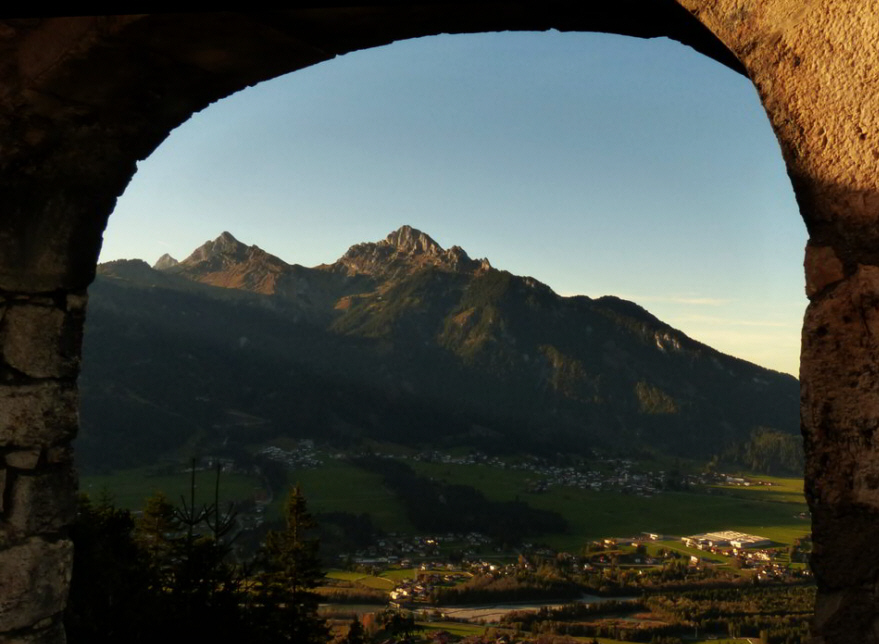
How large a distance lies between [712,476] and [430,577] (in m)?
62.6

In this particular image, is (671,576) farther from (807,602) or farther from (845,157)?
(845,157)

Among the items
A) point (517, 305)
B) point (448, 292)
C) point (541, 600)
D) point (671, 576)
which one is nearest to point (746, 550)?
point (671, 576)

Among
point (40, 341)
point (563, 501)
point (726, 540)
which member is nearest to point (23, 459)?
point (40, 341)

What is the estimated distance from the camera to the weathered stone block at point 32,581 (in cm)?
243

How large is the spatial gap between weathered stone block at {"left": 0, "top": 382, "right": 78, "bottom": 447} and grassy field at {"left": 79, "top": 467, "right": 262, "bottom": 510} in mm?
46926

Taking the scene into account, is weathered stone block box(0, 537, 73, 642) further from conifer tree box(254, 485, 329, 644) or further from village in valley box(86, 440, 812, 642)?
village in valley box(86, 440, 812, 642)

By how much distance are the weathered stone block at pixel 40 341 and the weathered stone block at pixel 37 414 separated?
56mm

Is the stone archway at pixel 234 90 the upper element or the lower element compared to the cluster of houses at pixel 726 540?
upper

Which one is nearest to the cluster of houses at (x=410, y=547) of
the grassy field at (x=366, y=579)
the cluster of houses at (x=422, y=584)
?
the cluster of houses at (x=422, y=584)

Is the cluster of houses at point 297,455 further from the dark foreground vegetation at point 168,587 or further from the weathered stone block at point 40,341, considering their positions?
the weathered stone block at point 40,341

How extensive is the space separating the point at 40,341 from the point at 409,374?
5208 inches

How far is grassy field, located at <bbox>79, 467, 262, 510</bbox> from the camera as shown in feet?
165

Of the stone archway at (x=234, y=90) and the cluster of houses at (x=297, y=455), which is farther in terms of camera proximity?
the cluster of houses at (x=297, y=455)

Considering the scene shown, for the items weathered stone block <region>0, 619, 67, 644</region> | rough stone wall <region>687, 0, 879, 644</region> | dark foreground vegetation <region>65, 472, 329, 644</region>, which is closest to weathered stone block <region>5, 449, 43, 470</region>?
weathered stone block <region>0, 619, 67, 644</region>
